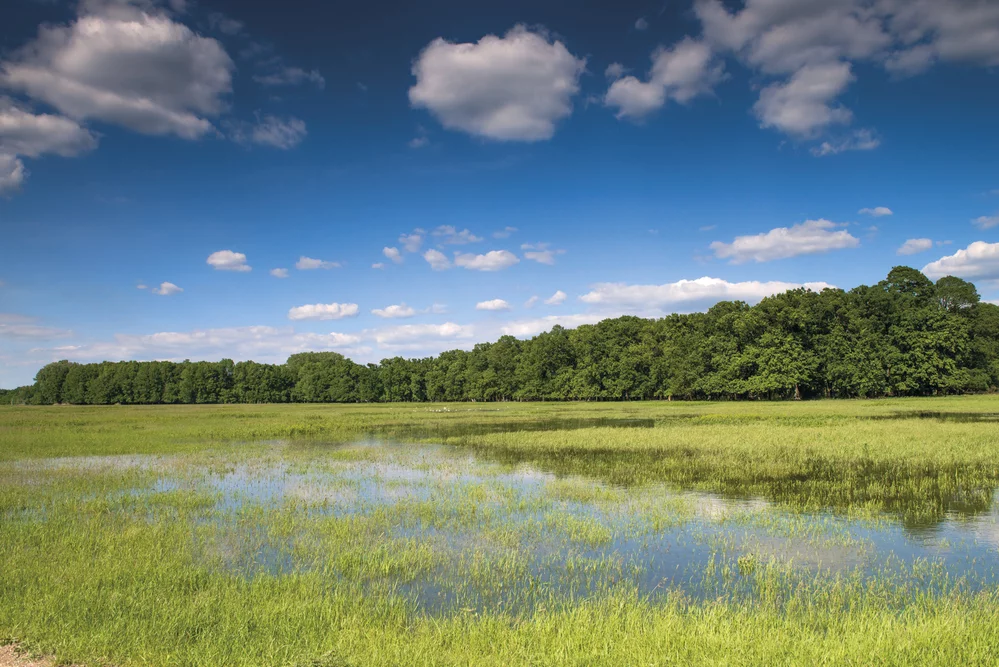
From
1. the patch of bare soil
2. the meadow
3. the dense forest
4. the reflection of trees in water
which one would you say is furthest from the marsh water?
the dense forest

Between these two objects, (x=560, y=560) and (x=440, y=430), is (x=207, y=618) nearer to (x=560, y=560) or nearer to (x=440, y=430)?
(x=560, y=560)

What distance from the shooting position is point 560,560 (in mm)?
12219

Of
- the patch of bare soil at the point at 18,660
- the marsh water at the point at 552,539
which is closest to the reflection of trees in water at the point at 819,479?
the marsh water at the point at 552,539

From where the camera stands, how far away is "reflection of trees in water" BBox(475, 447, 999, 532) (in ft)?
55.8

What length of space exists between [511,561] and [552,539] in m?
2.10

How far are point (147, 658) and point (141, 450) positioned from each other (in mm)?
30797

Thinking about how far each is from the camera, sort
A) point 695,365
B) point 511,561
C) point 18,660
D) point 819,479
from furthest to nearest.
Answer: point 695,365
point 819,479
point 511,561
point 18,660

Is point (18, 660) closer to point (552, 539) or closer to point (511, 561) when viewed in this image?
point (511, 561)

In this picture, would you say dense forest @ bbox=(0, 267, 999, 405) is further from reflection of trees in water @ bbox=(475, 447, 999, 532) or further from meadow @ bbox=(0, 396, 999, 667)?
reflection of trees in water @ bbox=(475, 447, 999, 532)

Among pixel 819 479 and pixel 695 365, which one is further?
pixel 695 365

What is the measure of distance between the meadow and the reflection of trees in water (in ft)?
0.50

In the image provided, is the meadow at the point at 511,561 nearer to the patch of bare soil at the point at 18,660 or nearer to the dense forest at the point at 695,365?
the patch of bare soil at the point at 18,660

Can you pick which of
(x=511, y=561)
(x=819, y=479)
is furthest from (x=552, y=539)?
(x=819, y=479)

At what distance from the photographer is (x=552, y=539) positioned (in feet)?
45.4
